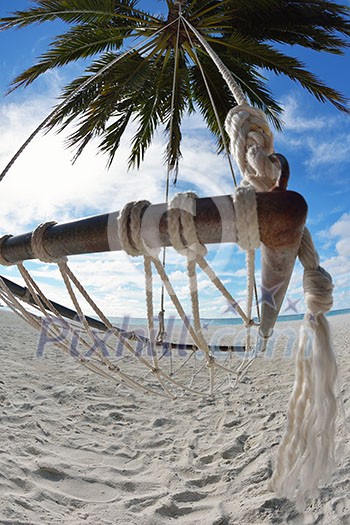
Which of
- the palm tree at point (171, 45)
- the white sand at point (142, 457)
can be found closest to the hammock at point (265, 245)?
the white sand at point (142, 457)

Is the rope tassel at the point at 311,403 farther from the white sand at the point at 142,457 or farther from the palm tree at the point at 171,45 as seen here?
the palm tree at the point at 171,45

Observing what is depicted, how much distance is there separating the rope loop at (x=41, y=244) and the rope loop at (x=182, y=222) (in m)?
0.33

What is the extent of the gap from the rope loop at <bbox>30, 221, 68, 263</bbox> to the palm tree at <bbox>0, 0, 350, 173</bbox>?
210 cm

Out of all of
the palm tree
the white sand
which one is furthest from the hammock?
the palm tree

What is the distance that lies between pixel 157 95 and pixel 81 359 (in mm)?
2893

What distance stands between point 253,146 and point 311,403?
513 mm

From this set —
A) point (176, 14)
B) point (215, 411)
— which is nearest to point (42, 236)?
point (215, 411)

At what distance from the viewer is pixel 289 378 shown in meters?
3.11

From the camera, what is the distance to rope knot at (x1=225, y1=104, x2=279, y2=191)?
719mm

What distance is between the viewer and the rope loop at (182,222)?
558 mm

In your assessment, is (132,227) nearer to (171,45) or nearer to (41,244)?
(41,244)

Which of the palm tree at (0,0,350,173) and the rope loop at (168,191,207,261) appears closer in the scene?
the rope loop at (168,191,207,261)

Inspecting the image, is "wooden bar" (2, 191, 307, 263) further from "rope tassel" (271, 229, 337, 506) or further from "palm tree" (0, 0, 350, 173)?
"palm tree" (0, 0, 350, 173)

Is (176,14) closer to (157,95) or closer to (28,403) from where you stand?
(157,95)
